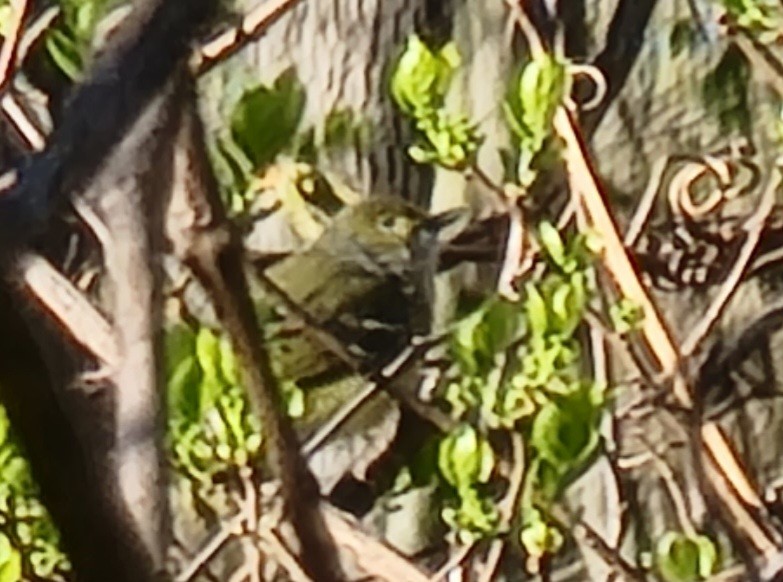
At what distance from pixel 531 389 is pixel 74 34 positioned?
359mm

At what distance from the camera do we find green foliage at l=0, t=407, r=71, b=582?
40.0 inches

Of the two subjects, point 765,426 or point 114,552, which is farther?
point 765,426

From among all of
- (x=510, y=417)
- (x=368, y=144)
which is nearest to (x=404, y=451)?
(x=510, y=417)

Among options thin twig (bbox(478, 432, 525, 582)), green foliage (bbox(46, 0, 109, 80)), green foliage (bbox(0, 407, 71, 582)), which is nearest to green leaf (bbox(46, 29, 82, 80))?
green foliage (bbox(46, 0, 109, 80))

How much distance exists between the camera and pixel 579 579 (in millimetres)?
1107

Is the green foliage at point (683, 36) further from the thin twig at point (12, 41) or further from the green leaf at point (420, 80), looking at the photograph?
the thin twig at point (12, 41)

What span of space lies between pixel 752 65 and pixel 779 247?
0.12 meters

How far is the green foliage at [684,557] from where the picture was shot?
42.9 inches

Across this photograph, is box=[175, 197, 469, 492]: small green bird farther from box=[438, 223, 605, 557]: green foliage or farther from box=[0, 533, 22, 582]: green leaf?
box=[0, 533, 22, 582]: green leaf

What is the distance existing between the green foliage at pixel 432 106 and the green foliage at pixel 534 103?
0.10 feet

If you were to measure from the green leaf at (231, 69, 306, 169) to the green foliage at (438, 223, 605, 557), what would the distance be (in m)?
0.16

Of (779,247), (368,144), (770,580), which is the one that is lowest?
(770,580)

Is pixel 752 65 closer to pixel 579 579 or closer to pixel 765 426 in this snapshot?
pixel 765 426

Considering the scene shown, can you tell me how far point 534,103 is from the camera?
1033 millimetres
